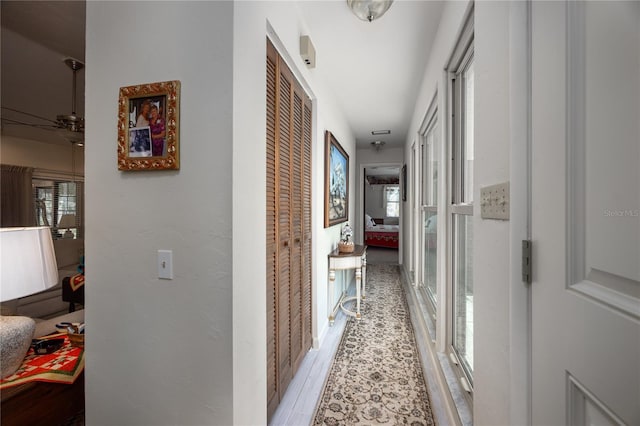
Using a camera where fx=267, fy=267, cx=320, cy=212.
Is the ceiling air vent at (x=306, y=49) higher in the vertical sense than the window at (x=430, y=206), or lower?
higher

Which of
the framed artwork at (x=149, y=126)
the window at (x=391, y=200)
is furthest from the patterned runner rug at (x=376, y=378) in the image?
the window at (x=391, y=200)

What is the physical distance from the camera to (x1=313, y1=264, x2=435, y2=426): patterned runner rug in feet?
5.28

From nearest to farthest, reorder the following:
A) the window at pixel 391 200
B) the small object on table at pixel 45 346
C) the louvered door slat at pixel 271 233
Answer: the small object on table at pixel 45 346 → the louvered door slat at pixel 271 233 → the window at pixel 391 200

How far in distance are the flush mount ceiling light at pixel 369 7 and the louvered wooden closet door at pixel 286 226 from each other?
0.54 m

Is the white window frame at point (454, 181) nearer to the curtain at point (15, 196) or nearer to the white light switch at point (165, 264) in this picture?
the white light switch at point (165, 264)

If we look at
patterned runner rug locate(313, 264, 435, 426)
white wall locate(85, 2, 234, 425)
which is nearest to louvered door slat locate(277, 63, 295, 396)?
patterned runner rug locate(313, 264, 435, 426)

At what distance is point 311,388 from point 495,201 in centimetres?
170

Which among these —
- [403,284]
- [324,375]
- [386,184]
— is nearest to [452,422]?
[324,375]

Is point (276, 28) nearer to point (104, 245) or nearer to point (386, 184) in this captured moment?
point (104, 245)

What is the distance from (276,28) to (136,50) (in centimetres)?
71

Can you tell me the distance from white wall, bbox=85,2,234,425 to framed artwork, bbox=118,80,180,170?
3 cm

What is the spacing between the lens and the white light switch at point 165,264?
1.08m

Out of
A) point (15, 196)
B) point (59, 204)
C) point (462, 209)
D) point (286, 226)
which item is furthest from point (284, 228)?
point (59, 204)

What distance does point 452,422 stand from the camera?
148 centimetres
